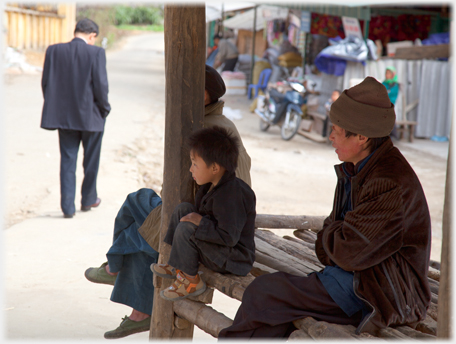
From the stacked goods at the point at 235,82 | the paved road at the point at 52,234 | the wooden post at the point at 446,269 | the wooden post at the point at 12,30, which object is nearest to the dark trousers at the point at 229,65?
the stacked goods at the point at 235,82

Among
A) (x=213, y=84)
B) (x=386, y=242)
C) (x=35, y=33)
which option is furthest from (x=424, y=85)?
(x=35, y=33)

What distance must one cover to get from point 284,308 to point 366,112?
32.1 inches

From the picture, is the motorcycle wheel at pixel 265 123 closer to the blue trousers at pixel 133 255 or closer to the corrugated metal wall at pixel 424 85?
the corrugated metal wall at pixel 424 85

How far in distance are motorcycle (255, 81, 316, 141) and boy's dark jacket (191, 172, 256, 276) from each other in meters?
8.17

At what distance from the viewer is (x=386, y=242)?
6.08ft

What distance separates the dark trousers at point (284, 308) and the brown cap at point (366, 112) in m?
0.62

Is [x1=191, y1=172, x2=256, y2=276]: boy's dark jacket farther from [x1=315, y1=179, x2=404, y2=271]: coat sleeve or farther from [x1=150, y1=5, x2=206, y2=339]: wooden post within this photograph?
[x1=315, y1=179, x2=404, y2=271]: coat sleeve

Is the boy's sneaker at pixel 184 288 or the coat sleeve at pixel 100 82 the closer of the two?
the boy's sneaker at pixel 184 288

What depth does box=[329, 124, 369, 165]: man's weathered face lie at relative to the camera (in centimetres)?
200

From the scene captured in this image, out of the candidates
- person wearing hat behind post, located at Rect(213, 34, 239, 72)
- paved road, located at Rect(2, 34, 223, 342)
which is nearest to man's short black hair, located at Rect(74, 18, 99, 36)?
paved road, located at Rect(2, 34, 223, 342)

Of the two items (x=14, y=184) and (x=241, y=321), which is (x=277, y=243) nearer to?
(x=241, y=321)

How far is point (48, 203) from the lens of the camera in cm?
602

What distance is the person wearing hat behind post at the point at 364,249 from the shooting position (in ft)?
6.12

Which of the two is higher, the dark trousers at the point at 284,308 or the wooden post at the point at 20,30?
the wooden post at the point at 20,30
